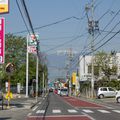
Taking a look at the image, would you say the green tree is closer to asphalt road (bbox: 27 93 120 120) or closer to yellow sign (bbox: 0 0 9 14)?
asphalt road (bbox: 27 93 120 120)

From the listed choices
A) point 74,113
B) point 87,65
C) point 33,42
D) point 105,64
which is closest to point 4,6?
point 74,113

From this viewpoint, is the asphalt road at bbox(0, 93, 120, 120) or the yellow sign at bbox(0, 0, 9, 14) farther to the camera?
the asphalt road at bbox(0, 93, 120, 120)

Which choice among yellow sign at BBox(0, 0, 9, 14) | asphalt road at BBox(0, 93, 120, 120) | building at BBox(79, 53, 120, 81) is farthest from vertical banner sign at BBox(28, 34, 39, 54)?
building at BBox(79, 53, 120, 81)

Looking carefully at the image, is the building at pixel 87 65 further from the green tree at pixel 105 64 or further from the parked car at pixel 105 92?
the parked car at pixel 105 92

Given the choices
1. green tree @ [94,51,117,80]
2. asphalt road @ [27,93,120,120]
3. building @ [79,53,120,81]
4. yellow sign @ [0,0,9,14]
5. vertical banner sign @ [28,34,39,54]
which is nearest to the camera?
yellow sign @ [0,0,9,14]

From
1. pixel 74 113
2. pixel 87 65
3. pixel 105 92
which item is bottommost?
pixel 74 113

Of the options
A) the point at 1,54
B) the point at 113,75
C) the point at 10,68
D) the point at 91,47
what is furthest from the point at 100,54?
the point at 1,54

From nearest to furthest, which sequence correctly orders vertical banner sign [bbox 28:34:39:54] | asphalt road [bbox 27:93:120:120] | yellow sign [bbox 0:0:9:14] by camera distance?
yellow sign [bbox 0:0:9:14]
asphalt road [bbox 27:93:120:120]
vertical banner sign [bbox 28:34:39:54]

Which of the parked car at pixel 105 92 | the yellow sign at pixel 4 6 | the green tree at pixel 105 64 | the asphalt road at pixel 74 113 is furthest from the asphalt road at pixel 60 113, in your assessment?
the green tree at pixel 105 64

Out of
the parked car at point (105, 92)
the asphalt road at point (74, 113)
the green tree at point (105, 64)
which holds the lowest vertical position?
the asphalt road at point (74, 113)

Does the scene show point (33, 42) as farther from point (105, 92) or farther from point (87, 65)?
point (87, 65)

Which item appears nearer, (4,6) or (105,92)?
(4,6)

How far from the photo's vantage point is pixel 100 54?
9131 centimetres

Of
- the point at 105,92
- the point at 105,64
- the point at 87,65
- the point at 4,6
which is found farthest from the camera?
the point at 87,65
